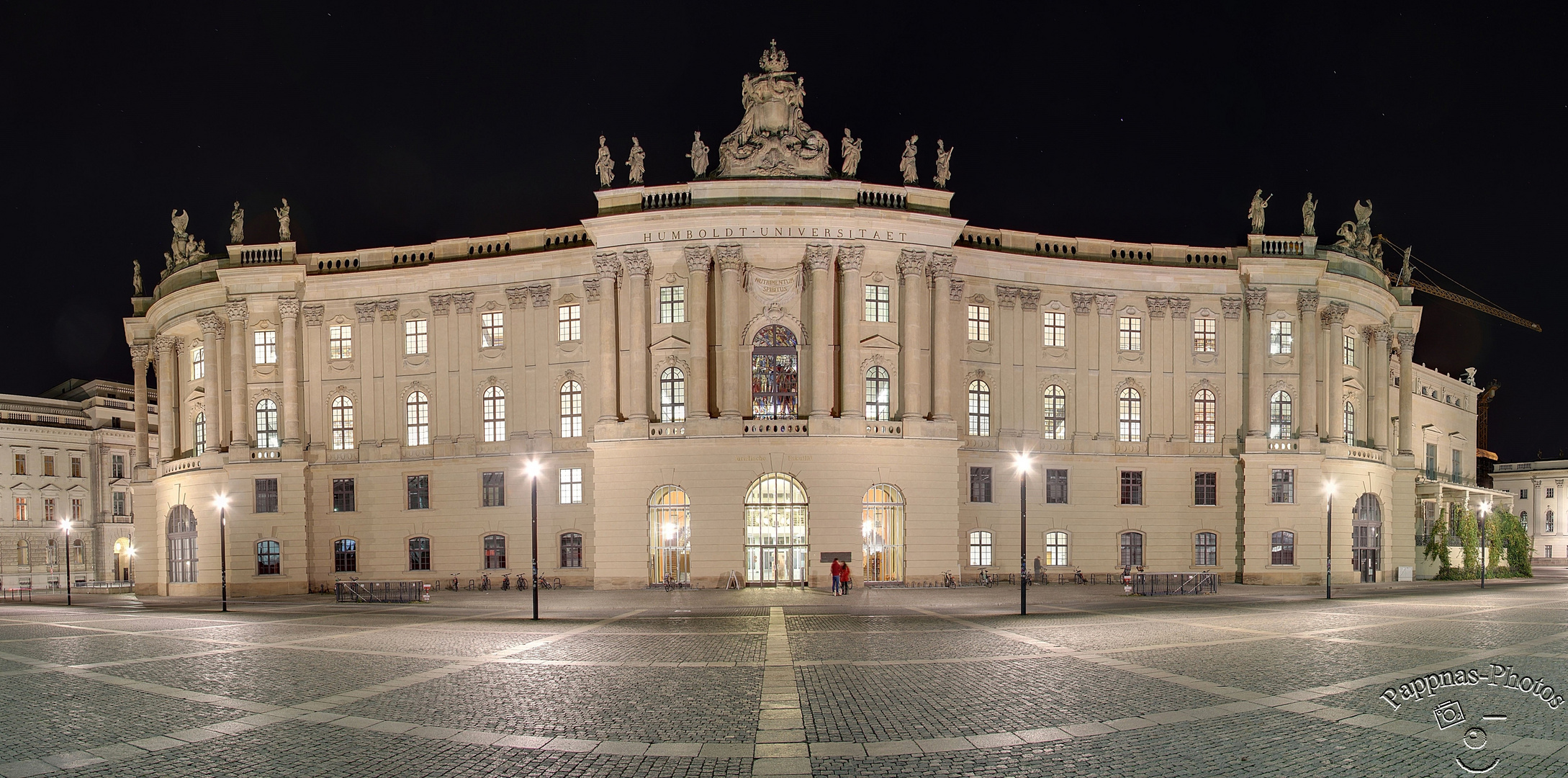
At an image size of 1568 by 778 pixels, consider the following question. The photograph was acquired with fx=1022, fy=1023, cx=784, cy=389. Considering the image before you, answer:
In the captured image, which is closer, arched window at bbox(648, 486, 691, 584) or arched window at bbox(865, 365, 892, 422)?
arched window at bbox(648, 486, 691, 584)

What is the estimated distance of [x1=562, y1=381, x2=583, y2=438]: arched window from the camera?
52344 mm

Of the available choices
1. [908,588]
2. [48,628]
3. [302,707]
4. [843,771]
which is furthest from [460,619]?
[843,771]

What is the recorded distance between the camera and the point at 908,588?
47.3 meters

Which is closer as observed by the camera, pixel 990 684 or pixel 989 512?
pixel 990 684

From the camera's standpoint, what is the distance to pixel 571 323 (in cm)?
5256

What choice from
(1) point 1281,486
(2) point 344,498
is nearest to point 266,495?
(2) point 344,498

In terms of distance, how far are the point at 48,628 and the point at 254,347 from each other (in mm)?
24242

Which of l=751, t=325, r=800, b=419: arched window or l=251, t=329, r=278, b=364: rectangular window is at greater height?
l=251, t=329, r=278, b=364: rectangular window

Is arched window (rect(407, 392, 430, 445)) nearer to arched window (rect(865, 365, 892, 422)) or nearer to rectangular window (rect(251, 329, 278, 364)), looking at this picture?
rectangular window (rect(251, 329, 278, 364))

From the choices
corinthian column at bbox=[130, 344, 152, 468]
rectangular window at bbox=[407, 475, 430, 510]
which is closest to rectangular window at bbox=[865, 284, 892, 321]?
rectangular window at bbox=[407, 475, 430, 510]

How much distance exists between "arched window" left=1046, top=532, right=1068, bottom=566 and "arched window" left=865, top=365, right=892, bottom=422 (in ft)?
39.2

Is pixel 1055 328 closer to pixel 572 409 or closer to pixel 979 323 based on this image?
pixel 979 323

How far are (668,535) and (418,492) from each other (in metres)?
14.9

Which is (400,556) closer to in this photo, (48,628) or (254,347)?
(254,347)
